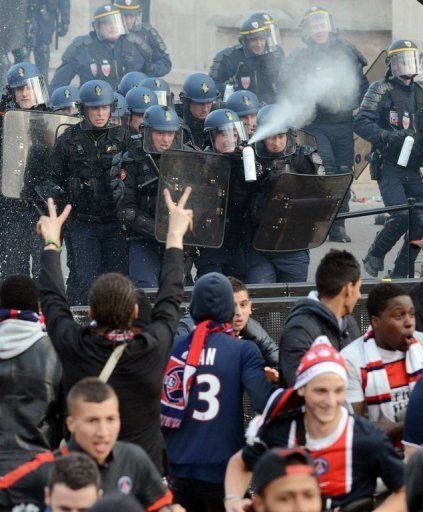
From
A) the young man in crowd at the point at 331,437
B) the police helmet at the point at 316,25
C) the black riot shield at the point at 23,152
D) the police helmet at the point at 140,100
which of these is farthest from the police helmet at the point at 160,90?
the young man in crowd at the point at 331,437

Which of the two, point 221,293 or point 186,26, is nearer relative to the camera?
point 221,293

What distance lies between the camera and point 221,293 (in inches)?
260

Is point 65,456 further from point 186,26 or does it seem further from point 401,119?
point 186,26

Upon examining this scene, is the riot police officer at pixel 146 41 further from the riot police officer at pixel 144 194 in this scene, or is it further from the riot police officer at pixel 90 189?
the riot police officer at pixel 144 194

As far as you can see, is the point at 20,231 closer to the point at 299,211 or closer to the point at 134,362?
the point at 299,211

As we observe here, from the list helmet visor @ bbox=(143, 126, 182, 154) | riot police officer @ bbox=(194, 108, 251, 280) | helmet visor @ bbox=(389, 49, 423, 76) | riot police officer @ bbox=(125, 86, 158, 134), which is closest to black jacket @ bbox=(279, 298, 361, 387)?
riot police officer @ bbox=(194, 108, 251, 280)

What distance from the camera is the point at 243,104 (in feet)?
41.7

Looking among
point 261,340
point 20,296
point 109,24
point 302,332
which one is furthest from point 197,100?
point 302,332

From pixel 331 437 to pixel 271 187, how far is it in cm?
525

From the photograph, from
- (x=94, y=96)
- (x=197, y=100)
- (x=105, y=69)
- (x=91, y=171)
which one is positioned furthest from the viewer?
(x=105, y=69)

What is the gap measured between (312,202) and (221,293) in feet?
14.2

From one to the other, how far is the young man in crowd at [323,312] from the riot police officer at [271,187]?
4.23 m

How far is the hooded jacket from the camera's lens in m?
6.43

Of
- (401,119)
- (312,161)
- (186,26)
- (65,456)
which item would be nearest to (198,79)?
(401,119)
